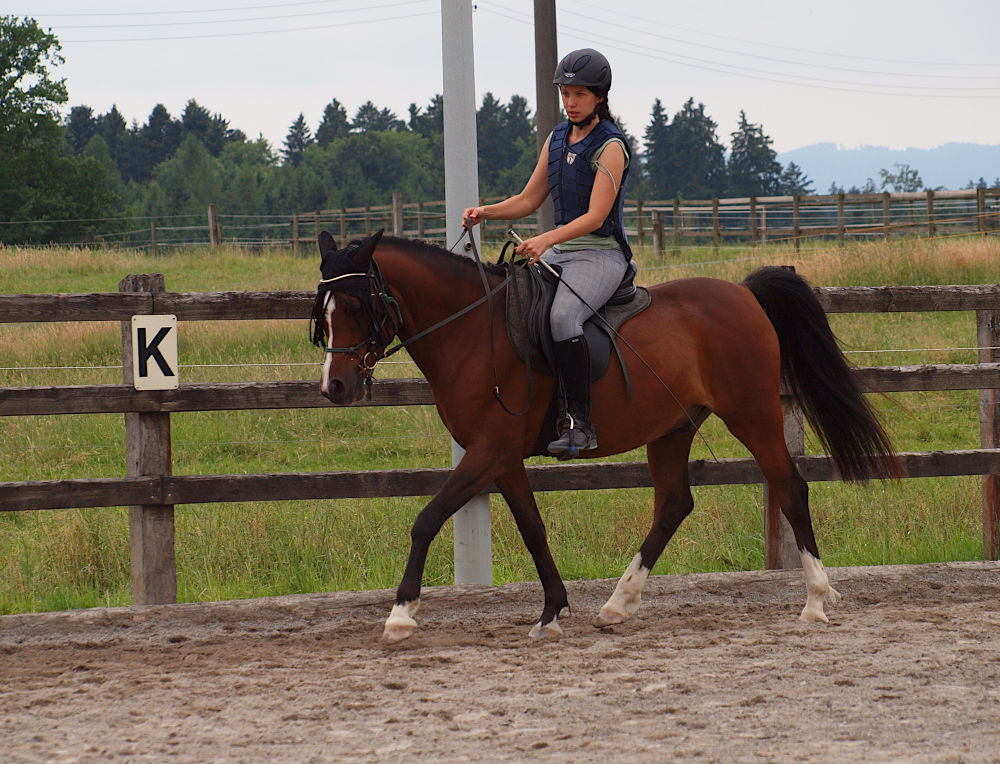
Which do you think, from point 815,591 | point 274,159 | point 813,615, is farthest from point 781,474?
point 274,159

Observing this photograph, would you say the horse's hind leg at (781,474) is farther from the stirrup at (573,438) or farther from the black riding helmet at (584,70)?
the black riding helmet at (584,70)

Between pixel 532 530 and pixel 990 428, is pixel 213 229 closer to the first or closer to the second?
pixel 990 428

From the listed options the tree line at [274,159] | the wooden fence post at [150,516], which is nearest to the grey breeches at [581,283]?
the wooden fence post at [150,516]

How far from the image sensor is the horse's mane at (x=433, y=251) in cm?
513

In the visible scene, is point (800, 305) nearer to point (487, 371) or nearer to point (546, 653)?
point (487, 371)

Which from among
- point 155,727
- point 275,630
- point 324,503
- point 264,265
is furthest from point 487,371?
point 264,265

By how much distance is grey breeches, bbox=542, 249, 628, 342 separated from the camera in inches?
198

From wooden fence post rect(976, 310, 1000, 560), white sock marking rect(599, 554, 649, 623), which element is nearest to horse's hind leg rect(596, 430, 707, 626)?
white sock marking rect(599, 554, 649, 623)

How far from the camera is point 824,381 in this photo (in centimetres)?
585

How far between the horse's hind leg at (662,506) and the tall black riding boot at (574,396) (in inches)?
28.9

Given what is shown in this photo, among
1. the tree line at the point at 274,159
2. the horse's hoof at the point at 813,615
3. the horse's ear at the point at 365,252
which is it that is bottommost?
the horse's hoof at the point at 813,615

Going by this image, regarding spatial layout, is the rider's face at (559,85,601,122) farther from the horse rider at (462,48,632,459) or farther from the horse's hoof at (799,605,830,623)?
the horse's hoof at (799,605,830,623)

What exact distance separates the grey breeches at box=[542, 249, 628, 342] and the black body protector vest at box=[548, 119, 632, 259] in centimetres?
13

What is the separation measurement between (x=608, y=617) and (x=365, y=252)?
6.90 ft
